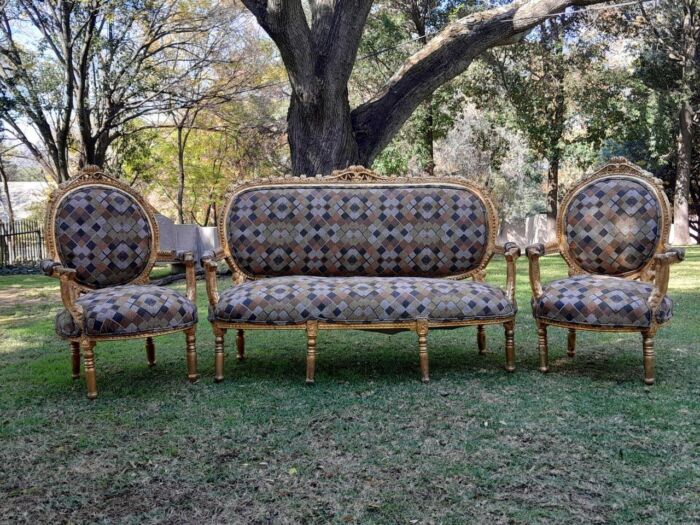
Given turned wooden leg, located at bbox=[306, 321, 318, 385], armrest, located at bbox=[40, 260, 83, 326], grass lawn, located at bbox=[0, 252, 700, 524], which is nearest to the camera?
grass lawn, located at bbox=[0, 252, 700, 524]

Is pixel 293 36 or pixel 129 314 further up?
pixel 293 36

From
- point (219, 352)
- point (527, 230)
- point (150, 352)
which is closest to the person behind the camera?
point (219, 352)

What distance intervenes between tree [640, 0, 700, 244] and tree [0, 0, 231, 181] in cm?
1210

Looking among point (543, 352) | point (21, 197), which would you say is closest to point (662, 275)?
point (543, 352)

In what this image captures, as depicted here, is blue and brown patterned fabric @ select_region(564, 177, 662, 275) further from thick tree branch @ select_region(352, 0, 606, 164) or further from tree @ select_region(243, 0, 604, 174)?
thick tree branch @ select_region(352, 0, 606, 164)

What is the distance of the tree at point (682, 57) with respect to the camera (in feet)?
55.1

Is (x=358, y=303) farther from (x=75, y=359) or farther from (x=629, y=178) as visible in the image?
(x=629, y=178)

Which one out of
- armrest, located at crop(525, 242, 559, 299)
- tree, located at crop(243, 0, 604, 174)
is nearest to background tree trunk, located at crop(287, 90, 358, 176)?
tree, located at crop(243, 0, 604, 174)

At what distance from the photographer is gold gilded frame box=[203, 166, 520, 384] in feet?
12.2

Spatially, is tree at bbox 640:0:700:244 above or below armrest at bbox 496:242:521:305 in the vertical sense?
above

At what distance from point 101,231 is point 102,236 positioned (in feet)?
0.11

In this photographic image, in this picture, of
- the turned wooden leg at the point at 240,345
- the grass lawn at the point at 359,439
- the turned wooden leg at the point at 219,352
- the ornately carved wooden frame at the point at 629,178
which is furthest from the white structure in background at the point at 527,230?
the turned wooden leg at the point at 219,352

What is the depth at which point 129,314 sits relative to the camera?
3.54 metres

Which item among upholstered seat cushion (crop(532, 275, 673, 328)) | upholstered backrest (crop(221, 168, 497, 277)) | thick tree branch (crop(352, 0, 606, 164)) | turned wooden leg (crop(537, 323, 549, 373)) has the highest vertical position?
thick tree branch (crop(352, 0, 606, 164))
